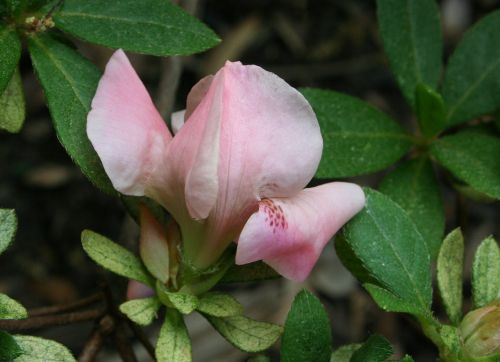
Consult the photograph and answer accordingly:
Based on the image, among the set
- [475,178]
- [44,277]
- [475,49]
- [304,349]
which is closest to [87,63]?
[304,349]

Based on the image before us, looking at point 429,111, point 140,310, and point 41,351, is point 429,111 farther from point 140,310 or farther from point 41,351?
point 41,351

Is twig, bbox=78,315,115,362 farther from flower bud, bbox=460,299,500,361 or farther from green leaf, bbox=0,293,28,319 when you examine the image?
flower bud, bbox=460,299,500,361

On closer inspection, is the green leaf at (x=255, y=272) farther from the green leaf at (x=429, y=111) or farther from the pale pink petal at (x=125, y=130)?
the green leaf at (x=429, y=111)

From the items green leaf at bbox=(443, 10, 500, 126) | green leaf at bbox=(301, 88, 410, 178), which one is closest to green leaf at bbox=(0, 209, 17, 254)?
green leaf at bbox=(301, 88, 410, 178)

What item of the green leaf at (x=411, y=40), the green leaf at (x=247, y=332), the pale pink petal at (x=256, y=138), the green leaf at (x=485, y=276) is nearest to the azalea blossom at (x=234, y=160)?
the pale pink petal at (x=256, y=138)

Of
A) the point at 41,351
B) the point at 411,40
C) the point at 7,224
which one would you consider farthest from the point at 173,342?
the point at 411,40
